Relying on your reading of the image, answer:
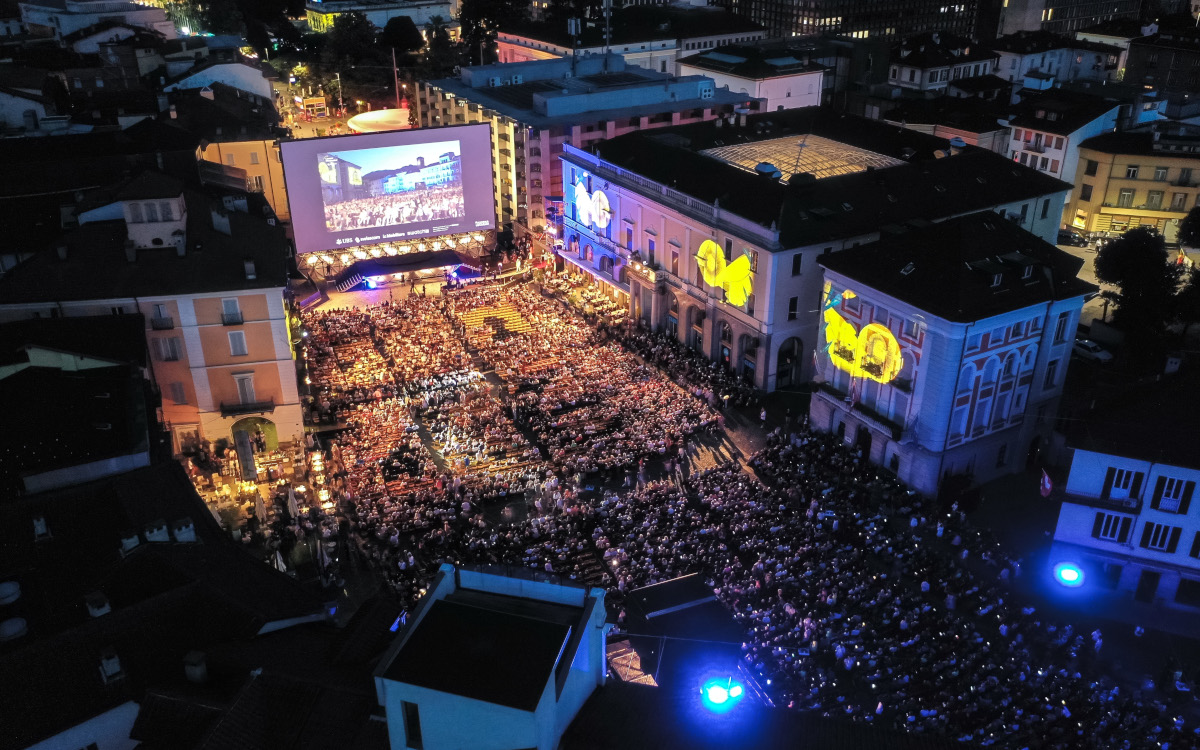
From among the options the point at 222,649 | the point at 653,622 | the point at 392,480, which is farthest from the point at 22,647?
the point at 392,480

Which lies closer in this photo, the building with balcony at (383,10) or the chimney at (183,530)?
the chimney at (183,530)

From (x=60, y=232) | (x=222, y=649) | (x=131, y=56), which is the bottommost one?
(x=222, y=649)

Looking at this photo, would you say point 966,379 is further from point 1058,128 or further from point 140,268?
point 1058,128

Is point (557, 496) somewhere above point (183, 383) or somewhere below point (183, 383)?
below

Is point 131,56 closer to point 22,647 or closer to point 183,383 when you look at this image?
point 183,383

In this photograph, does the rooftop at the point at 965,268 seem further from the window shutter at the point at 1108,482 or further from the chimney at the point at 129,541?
the chimney at the point at 129,541

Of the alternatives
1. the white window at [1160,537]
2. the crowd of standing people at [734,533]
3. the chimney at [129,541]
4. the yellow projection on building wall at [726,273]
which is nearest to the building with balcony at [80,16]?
the crowd of standing people at [734,533]

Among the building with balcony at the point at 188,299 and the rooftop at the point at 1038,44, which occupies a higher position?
the rooftop at the point at 1038,44
